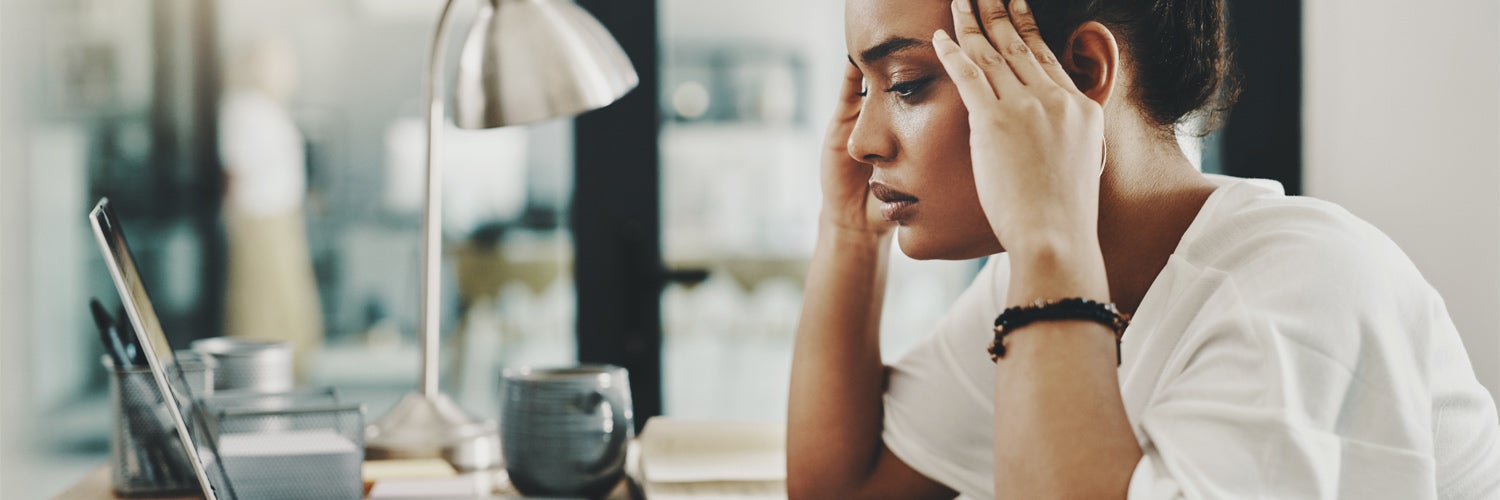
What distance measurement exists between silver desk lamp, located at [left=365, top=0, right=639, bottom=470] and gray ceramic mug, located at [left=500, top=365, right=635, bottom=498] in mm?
177

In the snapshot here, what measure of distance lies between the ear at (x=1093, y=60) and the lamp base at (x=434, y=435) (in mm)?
713

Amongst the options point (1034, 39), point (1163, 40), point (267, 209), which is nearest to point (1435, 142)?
point (1163, 40)

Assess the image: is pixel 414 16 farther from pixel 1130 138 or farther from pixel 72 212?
pixel 1130 138

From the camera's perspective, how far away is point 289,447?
967 mm

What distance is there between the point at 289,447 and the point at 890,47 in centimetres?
61

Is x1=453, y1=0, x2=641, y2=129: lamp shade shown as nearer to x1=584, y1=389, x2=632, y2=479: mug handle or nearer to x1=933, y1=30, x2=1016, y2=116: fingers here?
x1=584, y1=389, x2=632, y2=479: mug handle

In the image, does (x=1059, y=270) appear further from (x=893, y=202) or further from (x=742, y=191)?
(x=742, y=191)

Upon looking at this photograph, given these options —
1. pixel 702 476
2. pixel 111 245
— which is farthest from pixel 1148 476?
pixel 111 245

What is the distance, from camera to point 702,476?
1078 millimetres

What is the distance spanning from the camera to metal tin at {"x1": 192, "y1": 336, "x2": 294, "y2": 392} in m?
1.23

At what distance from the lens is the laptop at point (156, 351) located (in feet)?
2.42

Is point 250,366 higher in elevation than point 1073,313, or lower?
lower

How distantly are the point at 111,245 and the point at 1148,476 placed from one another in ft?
2.24

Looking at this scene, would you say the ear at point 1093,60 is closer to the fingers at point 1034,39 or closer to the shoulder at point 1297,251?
the fingers at point 1034,39
